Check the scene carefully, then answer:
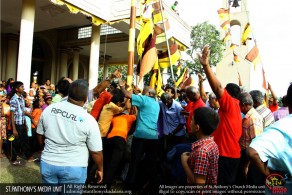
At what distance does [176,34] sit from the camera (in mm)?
12906

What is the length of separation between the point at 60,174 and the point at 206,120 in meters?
1.38

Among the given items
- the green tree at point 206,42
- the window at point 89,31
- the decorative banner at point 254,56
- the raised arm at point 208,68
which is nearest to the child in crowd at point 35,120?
the raised arm at point 208,68

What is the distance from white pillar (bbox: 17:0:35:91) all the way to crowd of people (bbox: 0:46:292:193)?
224 centimetres

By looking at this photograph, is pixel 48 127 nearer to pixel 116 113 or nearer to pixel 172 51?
pixel 116 113

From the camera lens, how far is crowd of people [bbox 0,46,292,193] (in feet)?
7.09

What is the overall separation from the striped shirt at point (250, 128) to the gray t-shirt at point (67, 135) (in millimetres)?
1955

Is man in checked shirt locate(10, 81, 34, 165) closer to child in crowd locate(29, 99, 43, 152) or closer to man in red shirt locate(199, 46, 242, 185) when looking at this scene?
child in crowd locate(29, 99, 43, 152)

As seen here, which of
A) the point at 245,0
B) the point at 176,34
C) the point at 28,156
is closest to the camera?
the point at 28,156

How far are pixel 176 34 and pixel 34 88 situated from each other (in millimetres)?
6895

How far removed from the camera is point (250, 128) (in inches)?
138

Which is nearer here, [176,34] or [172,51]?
[172,51]

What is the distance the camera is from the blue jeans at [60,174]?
250cm

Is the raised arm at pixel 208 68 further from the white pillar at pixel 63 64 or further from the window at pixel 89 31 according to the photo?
the white pillar at pixel 63 64

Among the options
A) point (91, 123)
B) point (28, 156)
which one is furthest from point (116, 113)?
point (28, 156)
